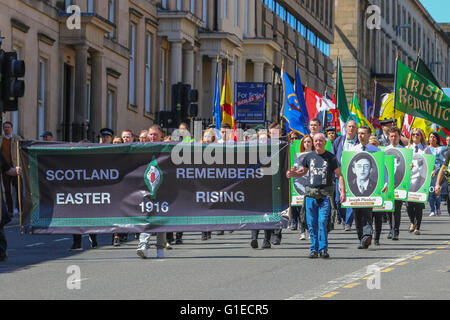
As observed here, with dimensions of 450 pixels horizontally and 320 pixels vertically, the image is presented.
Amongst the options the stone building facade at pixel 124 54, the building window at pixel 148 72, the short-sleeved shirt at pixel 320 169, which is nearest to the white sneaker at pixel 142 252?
the short-sleeved shirt at pixel 320 169

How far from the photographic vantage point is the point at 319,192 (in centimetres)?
1633

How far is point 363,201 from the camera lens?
1827 cm

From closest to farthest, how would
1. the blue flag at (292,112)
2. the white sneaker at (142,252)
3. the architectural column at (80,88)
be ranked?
the white sneaker at (142,252) < the blue flag at (292,112) < the architectural column at (80,88)

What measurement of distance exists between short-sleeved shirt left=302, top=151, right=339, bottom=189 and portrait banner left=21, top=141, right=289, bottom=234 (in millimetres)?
543

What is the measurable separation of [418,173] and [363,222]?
160 inches

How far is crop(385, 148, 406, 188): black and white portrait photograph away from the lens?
20400mm

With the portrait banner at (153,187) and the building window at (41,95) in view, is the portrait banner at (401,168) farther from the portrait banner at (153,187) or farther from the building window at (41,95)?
the building window at (41,95)

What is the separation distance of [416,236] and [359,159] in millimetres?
2671

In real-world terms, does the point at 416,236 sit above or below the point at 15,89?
below

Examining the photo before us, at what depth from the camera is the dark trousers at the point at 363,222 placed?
1772 centimetres

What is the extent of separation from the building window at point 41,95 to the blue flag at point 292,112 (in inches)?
284
